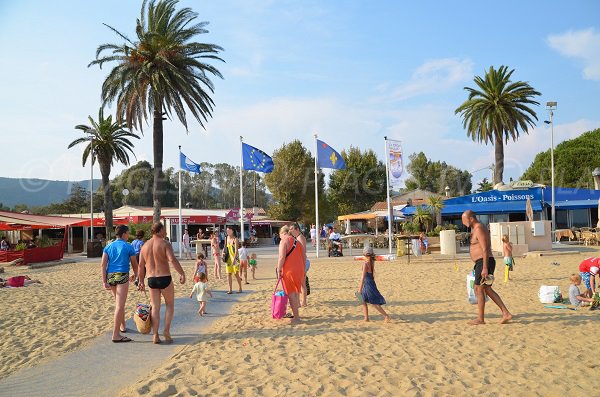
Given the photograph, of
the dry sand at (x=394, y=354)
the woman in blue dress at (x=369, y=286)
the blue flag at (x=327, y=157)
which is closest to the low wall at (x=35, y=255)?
the blue flag at (x=327, y=157)

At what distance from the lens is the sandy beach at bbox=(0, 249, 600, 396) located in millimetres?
4832

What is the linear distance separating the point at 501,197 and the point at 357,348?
30270 millimetres

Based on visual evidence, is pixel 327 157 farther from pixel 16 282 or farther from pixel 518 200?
pixel 518 200

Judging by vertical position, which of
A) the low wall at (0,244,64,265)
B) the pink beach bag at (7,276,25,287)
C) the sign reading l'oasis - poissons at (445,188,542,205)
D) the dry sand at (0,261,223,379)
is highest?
the sign reading l'oasis - poissons at (445,188,542,205)

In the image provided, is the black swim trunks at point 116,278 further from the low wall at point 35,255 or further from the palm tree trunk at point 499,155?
the palm tree trunk at point 499,155

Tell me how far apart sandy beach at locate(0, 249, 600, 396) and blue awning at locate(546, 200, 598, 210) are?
26.4 meters

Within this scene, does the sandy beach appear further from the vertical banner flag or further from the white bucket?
the vertical banner flag

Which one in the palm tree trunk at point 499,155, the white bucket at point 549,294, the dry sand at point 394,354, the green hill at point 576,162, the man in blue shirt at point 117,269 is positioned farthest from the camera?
the green hill at point 576,162

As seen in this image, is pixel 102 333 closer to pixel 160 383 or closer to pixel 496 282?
pixel 160 383

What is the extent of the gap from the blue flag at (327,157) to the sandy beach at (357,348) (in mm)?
11241

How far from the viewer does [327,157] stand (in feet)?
72.4

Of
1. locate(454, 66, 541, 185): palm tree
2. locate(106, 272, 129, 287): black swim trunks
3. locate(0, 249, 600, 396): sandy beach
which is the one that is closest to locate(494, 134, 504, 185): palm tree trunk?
locate(454, 66, 541, 185): palm tree

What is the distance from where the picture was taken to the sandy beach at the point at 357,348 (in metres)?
4.83

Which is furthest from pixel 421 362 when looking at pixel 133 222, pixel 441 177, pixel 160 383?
pixel 441 177
